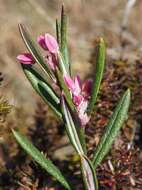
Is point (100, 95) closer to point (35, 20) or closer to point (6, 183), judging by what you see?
point (6, 183)

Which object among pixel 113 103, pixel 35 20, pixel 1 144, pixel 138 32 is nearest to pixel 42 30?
pixel 35 20

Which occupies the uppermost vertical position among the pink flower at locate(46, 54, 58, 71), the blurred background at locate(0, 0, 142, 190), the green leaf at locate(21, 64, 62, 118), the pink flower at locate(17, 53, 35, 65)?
the pink flower at locate(17, 53, 35, 65)

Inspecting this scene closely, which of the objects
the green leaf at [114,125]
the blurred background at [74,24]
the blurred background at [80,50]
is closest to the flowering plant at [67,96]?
Result: the green leaf at [114,125]

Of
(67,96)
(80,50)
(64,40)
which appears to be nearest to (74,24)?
(80,50)

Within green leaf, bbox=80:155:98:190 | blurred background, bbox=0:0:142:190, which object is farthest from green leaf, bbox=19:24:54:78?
blurred background, bbox=0:0:142:190

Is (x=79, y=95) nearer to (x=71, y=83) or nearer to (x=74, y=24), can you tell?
(x=71, y=83)

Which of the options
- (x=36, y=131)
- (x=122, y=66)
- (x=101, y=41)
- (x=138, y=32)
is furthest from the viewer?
(x=138, y=32)

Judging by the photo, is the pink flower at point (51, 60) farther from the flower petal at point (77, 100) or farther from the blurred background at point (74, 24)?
the blurred background at point (74, 24)

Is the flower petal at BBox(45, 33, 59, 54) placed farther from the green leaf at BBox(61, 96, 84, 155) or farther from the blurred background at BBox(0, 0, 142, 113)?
the blurred background at BBox(0, 0, 142, 113)
